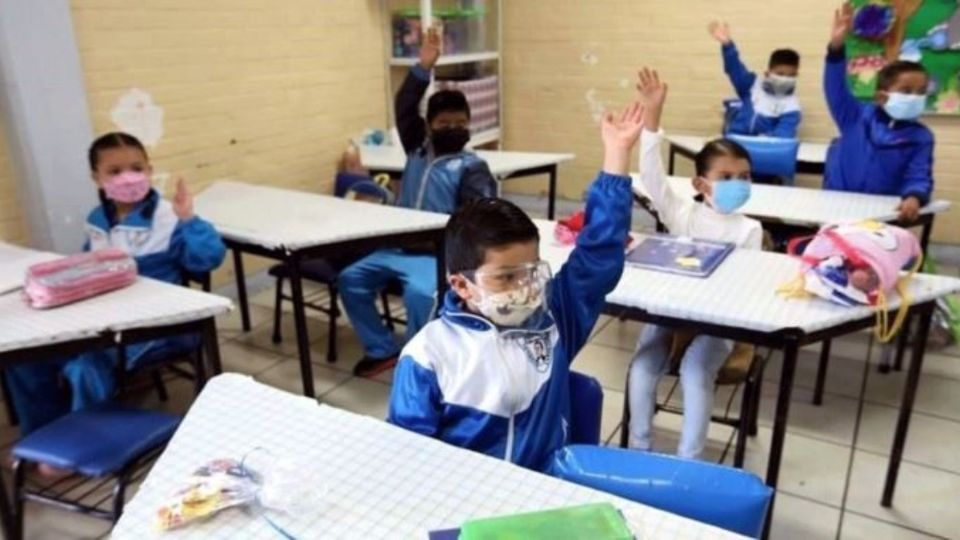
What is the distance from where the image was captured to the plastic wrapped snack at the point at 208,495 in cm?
105

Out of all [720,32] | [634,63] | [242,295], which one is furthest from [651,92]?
[634,63]

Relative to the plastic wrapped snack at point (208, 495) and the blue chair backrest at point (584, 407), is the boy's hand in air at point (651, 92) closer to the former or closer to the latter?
the blue chair backrest at point (584, 407)

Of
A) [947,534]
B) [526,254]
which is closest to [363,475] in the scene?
[526,254]

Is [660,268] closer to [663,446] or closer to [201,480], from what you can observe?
[663,446]

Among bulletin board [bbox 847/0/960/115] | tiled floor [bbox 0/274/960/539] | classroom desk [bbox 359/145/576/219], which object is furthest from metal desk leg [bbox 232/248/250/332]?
bulletin board [bbox 847/0/960/115]

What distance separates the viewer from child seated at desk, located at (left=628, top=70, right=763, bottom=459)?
223 centimetres

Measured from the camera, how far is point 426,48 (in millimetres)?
3346

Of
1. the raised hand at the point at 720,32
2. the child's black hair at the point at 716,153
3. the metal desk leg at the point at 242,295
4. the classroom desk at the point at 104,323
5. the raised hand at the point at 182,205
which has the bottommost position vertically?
the metal desk leg at the point at 242,295

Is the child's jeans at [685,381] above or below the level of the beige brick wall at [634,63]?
below

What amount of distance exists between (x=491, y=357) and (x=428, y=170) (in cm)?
193

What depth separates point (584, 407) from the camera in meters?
1.58

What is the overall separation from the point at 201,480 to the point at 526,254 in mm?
721

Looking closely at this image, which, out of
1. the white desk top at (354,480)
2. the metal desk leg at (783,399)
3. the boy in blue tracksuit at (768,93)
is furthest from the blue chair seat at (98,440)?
the boy in blue tracksuit at (768,93)

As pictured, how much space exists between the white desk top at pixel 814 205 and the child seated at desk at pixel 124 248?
1.74m
